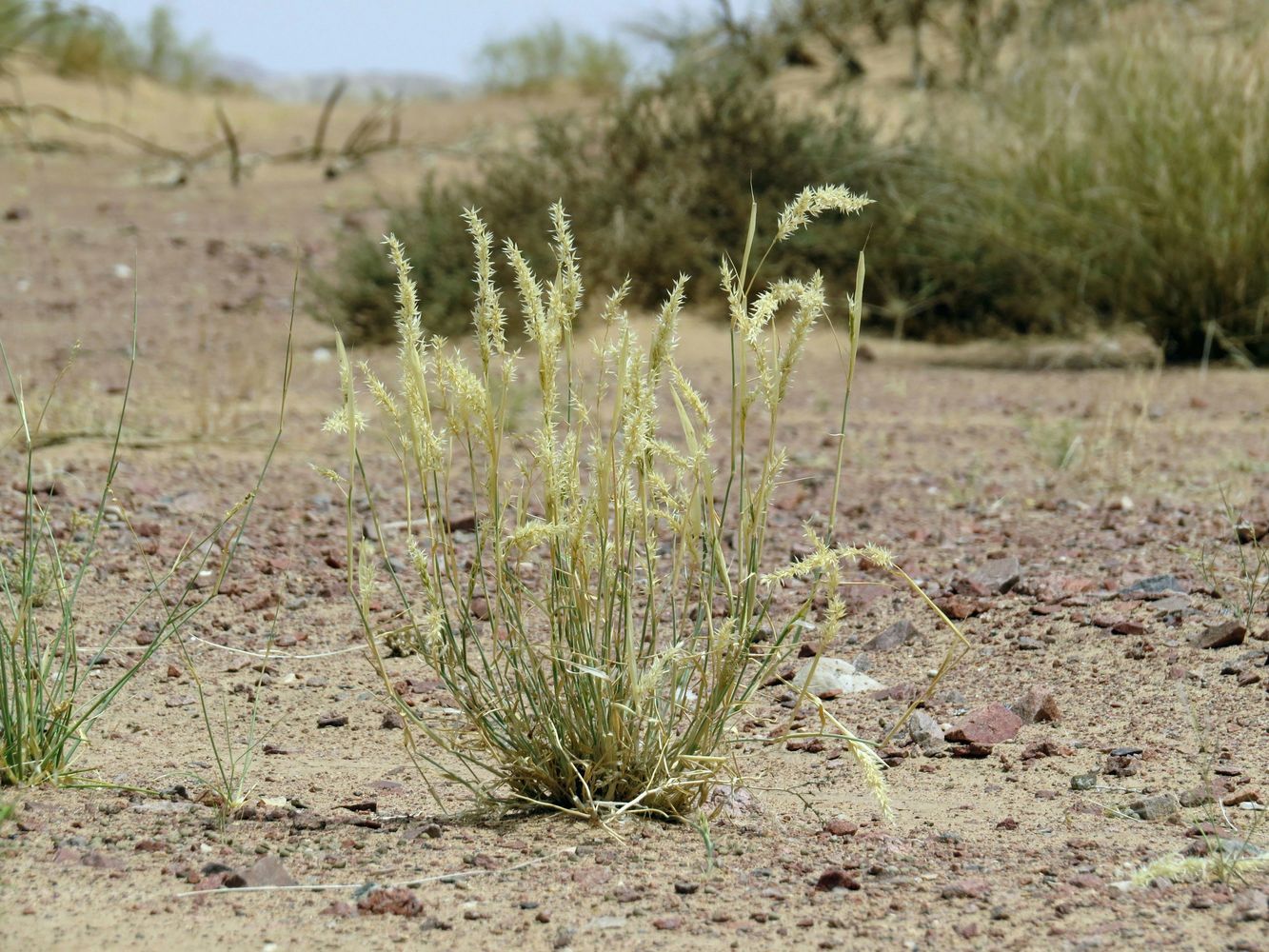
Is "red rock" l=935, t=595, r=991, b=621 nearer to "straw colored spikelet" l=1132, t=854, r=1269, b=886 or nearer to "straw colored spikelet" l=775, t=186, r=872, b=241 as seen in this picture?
"straw colored spikelet" l=1132, t=854, r=1269, b=886

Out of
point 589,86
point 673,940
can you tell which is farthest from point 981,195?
point 589,86

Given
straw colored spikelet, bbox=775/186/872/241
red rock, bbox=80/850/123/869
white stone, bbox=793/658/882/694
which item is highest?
straw colored spikelet, bbox=775/186/872/241

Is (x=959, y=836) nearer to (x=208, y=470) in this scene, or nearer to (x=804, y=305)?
(x=804, y=305)

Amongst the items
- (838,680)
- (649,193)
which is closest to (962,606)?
(838,680)

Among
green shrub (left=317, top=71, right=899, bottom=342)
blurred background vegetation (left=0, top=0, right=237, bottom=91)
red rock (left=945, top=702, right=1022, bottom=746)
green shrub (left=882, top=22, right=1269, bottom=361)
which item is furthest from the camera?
blurred background vegetation (left=0, top=0, right=237, bottom=91)

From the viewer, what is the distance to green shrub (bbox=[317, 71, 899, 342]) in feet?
26.1

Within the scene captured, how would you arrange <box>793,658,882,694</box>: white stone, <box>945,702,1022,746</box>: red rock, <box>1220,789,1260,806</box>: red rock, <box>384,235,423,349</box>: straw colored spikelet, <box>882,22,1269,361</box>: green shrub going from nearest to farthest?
1. <box>384,235,423,349</box>: straw colored spikelet
2. <box>1220,789,1260,806</box>: red rock
3. <box>945,702,1022,746</box>: red rock
4. <box>793,658,882,694</box>: white stone
5. <box>882,22,1269,361</box>: green shrub

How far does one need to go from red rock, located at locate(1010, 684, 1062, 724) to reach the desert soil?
16 mm

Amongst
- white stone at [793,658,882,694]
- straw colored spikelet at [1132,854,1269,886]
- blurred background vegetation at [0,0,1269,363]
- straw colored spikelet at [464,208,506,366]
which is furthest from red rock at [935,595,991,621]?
blurred background vegetation at [0,0,1269,363]

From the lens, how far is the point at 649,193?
8562 millimetres

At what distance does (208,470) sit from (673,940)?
3.33 meters

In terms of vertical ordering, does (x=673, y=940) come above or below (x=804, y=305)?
below

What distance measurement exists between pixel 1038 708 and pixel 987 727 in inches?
5.1

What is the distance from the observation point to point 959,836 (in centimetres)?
223
